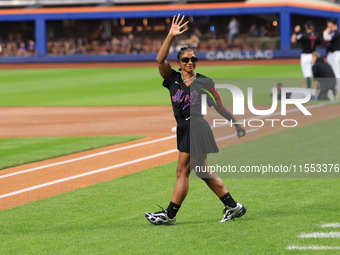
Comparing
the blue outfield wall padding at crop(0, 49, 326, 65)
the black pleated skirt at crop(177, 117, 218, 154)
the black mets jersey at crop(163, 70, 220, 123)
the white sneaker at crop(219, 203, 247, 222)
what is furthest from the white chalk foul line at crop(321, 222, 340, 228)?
the blue outfield wall padding at crop(0, 49, 326, 65)

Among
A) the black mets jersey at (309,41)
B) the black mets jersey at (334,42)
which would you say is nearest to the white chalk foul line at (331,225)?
the black mets jersey at (334,42)

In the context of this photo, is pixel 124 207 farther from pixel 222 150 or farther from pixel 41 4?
pixel 41 4

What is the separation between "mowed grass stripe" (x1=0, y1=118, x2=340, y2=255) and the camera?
5969 millimetres

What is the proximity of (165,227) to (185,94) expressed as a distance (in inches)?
54.8

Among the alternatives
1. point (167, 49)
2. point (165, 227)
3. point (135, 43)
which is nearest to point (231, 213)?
point (165, 227)

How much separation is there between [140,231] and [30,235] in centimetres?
110

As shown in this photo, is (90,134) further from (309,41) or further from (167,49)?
(309,41)

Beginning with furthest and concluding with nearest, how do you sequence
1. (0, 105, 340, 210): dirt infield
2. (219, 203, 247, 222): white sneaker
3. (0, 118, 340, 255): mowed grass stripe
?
(0, 105, 340, 210): dirt infield, (219, 203, 247, 222): white sneaker, (0, 118, 340, 255): mowed grass stripe

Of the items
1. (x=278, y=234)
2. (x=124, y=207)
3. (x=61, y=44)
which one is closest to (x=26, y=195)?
(x=124, y=207)

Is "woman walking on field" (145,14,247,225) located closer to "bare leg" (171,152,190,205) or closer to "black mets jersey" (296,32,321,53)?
"bare leg" (171,152,190,205)

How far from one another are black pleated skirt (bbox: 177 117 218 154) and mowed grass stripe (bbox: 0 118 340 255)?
789mm

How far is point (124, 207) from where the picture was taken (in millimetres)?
7738

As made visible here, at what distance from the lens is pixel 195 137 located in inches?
265

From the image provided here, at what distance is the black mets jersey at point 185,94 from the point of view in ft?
22.1
